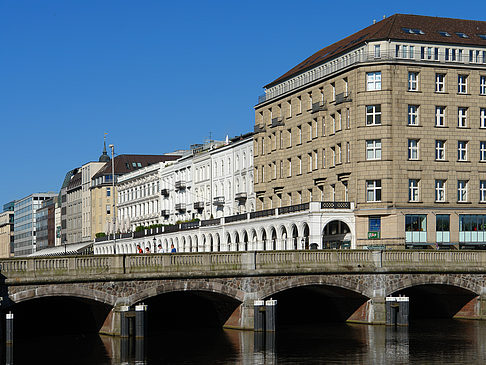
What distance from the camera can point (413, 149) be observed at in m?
102

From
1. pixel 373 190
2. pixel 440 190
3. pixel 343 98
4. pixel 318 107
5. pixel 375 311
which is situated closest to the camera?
pixel 375 311

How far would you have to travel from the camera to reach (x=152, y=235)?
157000mm

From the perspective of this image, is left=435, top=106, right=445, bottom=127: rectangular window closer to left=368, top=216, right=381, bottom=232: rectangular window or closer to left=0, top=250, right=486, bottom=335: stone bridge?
left=368, top=216, right=381, bottom=232: rectangular window

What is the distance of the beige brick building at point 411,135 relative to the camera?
10050cm

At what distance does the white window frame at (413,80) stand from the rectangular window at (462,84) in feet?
14.4

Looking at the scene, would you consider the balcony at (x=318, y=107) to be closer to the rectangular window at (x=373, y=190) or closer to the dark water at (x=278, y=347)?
the rectangular window at (x=373, y=190)

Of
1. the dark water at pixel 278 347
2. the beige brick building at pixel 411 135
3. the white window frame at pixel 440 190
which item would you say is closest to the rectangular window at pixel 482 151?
the beige brick building at pixel 411 135

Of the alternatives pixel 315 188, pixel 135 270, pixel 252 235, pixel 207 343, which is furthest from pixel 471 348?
pixel 252 235

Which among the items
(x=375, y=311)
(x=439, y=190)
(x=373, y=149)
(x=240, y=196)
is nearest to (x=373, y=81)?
(x=373, y=149)

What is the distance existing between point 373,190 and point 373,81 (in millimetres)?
10401

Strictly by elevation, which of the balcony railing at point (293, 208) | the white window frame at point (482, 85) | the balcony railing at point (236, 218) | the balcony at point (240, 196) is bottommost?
the balcony railing at point (236, 218)

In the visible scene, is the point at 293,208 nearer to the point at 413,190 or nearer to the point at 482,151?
the point at 413,190

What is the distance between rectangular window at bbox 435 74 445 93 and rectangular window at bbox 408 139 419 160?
542cm

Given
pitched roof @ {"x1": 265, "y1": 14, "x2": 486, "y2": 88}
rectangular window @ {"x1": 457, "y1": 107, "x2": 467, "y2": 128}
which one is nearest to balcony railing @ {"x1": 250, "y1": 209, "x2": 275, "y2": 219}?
pitched roof @ {"x1": 265, "y1": 14, "x2": 486, "y2": 88}
